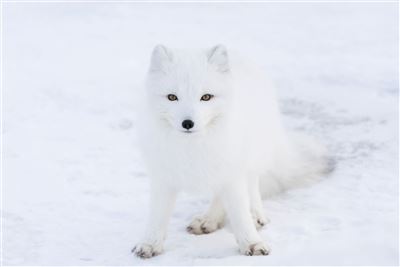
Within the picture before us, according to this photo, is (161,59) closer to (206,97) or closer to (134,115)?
(206,97)

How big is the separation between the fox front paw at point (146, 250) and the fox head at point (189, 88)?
2.09 ft

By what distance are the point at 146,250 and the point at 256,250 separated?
539 mm

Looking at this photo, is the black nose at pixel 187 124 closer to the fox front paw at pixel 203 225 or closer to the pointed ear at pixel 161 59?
the pointed ear at pixel 161 59

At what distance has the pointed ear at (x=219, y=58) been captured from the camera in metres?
3.09

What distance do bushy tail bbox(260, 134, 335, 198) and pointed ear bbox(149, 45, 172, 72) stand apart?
46.2 inches

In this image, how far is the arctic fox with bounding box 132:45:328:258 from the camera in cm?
297

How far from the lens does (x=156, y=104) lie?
302 cm

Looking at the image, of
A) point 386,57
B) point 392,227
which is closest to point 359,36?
point 386,57

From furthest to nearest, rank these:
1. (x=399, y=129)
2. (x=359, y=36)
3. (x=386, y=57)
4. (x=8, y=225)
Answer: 1. (x=359, y=36)
2. (x=386, y=57)
3. (x=399, y=129)
4. (x=8, y=225)

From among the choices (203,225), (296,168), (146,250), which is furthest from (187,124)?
(296,168)

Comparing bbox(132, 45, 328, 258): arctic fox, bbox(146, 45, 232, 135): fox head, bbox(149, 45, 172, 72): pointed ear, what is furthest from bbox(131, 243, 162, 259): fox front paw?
bbox(149, 45, 172, 72): pointed ear

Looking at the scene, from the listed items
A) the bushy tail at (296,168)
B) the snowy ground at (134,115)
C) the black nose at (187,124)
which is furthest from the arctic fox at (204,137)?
the bushy tail at (296,168)

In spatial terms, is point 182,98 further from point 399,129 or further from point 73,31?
point 73,31

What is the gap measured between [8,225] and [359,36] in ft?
16.7
